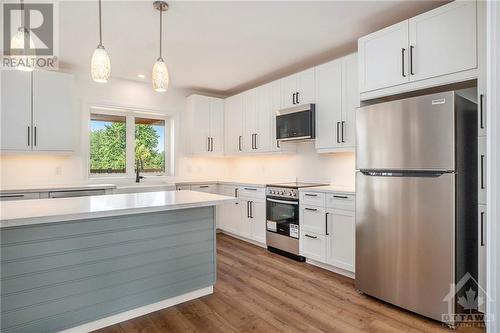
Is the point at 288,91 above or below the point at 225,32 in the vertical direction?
below

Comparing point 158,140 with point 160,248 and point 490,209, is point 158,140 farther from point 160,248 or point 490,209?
point 490,209

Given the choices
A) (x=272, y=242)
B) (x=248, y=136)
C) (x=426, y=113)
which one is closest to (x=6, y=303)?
(x=272, y=242)

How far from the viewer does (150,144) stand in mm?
4961

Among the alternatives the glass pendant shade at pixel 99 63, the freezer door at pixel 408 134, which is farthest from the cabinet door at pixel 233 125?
the glass pendant shade at pixel 99 63

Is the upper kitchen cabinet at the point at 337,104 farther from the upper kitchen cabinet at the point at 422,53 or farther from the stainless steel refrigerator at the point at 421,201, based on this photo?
the stainless steel refrigerator at the point at 421,201

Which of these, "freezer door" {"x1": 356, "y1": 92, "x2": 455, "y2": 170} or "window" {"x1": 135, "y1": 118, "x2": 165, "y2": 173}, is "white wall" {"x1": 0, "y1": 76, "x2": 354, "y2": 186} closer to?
"window" {"x1": 135, "y1": 118, "x2": 165, "y2": 173}

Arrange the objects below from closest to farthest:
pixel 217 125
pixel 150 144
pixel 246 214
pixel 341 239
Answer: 1. pixel 341 239
2. pixel 246 214
3. pixel 150 144
4. pixel 217 125

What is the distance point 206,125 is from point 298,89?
1958 millimetres

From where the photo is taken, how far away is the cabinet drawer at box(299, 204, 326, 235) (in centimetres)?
322

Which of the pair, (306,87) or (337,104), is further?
(306,87)

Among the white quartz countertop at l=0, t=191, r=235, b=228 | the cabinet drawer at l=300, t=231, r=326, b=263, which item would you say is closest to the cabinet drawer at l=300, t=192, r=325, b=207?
the cabinet drawer at l=300, t=231, r=326, b=263

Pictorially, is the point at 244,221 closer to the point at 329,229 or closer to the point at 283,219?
the point at 283,219

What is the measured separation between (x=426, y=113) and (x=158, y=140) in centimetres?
421

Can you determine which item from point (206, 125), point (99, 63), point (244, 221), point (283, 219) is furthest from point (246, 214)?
point (99, 63)
